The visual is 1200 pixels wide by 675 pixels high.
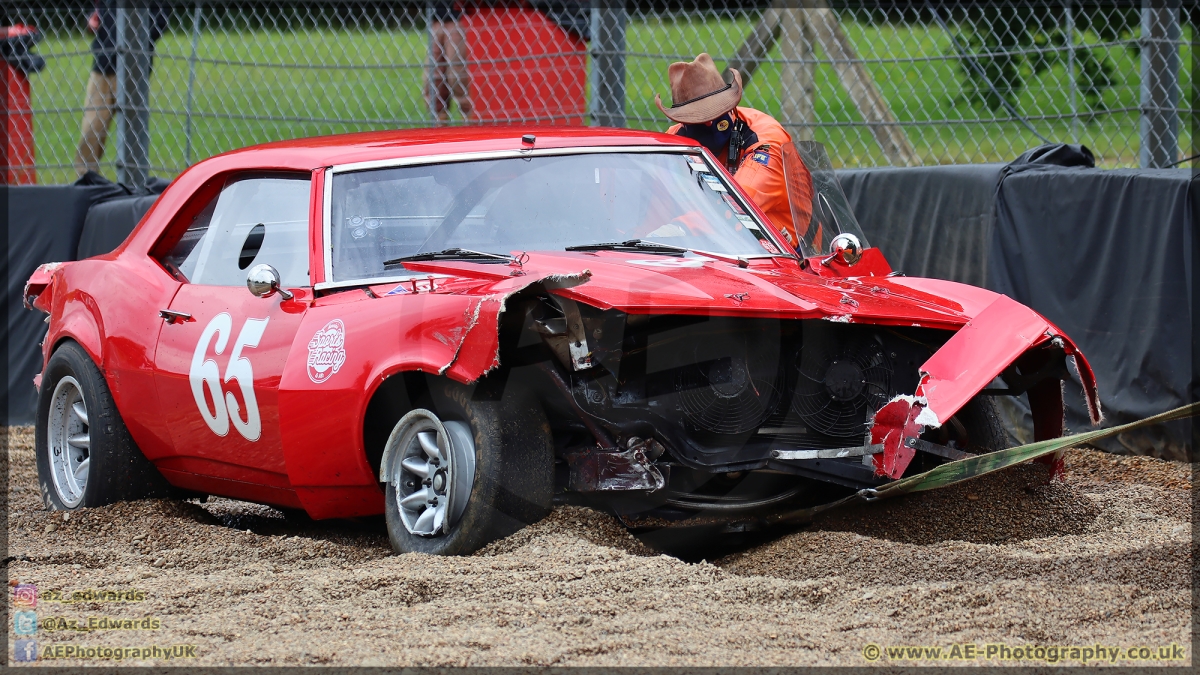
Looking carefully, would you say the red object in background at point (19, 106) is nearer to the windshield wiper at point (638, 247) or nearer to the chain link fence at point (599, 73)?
the chain link fence at point (599, 73)

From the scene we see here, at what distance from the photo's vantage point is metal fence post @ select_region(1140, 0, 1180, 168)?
6918 mm

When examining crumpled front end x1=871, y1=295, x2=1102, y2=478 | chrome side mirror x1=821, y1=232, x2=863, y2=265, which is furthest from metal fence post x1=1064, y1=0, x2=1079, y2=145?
crumpled front end x1=871, y1=295, x2=1102, y2=478

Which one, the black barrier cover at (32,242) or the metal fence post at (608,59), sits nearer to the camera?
the metal fence post at (608,59)

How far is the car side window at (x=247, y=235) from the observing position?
17.2ft

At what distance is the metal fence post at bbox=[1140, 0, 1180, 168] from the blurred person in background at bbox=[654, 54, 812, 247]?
1.96 meters

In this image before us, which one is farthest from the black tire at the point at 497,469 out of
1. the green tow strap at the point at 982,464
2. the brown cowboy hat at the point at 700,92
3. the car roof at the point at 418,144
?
the brown cowboy hat at the point at 700,92

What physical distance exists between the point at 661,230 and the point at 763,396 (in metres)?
1.16

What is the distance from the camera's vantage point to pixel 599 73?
849 centimetres

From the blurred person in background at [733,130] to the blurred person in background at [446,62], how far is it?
7.47 ft

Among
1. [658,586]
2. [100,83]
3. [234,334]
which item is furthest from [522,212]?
[100,83]

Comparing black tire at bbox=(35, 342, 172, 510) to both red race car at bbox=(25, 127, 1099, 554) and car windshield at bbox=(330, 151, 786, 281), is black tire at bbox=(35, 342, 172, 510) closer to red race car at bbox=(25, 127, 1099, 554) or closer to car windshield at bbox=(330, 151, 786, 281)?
red race car at bbox=(25, 127, 1099, 554)

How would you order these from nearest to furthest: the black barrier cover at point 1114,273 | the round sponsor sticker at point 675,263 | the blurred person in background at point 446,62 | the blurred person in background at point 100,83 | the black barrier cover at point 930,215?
the round sponsor sticker at point 675,263 < the black barrier cover at point 1114,273 < the black barrier cover at point 930,215 < the blurred person in background at point 446,62 < the blurred person in background at point 100,83

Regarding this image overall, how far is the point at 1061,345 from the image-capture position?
443 centimetres

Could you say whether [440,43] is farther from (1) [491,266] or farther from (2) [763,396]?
(2) [763,396]
